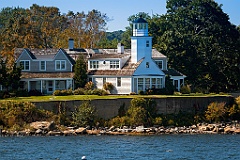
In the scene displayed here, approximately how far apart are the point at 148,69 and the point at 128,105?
8.88m

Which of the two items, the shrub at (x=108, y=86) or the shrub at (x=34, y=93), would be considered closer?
the shrub at (x=34, y=93)

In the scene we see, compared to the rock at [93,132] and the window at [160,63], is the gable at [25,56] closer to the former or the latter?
the window at [160,63]

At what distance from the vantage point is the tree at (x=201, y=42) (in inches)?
3132

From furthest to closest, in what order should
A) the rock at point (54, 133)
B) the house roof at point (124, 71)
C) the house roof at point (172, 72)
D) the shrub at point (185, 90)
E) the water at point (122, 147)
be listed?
the house roof at point (172, 72) < the shrub at point (185, 90) < the house roof at point (124, 71) < the rock at point (54, 133) < the water at point (122, 147)

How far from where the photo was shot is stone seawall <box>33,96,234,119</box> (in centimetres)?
6178

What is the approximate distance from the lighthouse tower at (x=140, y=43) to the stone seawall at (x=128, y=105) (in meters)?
8.95

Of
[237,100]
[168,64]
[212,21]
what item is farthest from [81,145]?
[212,21]

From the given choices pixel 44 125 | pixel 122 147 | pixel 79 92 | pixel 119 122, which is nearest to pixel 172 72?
pixel 79 92

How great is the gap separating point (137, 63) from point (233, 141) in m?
18.3

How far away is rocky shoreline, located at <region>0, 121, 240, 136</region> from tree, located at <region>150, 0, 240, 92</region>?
17895 millimetres

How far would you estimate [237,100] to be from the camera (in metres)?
66.4

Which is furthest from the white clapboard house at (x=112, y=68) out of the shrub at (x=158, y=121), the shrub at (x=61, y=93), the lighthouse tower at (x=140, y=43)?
the shrub at (x=158, y=121)

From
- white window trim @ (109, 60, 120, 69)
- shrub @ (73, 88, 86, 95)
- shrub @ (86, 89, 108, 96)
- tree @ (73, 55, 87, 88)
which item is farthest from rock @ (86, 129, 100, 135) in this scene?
white window trim @ (109, 60, 120, 69)

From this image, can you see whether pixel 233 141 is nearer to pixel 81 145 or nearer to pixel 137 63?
pixel 81 145
